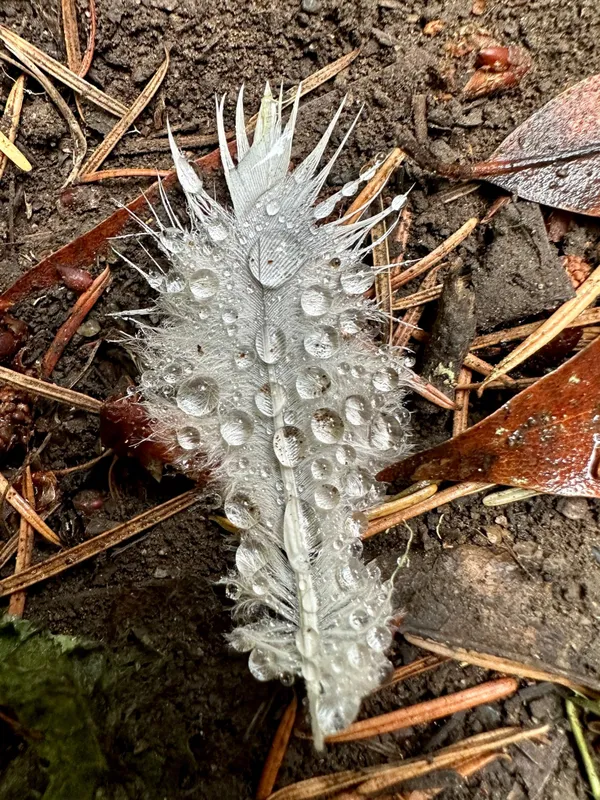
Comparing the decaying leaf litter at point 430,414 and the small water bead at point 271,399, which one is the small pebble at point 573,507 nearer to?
the decaying leaf litter at point 430,414

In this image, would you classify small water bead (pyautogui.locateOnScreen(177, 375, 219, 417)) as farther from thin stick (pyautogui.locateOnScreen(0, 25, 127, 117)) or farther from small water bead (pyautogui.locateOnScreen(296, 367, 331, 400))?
thin stick (pyautogui.locateOnScreen(0, 25, 127, 117))

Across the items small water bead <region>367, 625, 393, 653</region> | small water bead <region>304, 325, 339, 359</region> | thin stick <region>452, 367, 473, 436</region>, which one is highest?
small water bead <region>304, 325, 339, 359</region>

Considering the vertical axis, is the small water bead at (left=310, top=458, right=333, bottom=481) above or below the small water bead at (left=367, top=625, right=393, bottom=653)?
above

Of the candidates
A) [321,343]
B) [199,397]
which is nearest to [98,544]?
[199,397]

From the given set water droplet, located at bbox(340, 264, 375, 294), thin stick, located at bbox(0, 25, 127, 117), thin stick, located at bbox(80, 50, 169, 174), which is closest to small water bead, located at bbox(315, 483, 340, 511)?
water droplet, located at bbox(340, 264, 375, 294)

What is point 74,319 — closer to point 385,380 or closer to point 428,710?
point 385,380

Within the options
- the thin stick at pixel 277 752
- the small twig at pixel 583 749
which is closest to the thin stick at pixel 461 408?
the small twig at pixel 583 749
